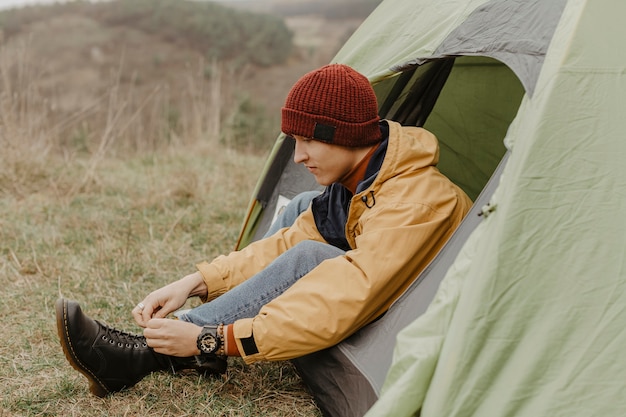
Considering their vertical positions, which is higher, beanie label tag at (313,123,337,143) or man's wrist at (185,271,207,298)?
beanie label tag at (313,123,337,143)

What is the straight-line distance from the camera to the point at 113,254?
3.45 metres

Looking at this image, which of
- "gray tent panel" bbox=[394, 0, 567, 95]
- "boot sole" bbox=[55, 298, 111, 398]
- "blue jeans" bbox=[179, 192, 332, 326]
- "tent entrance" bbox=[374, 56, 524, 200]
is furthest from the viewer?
"tent entrance" bbox=[374, 56, 524, 200]

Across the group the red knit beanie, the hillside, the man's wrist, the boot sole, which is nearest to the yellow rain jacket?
the red knit beanie

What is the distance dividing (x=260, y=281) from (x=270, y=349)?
261 mm

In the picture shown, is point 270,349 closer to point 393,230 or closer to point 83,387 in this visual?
point 393,230

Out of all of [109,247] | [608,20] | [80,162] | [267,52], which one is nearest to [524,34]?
[608,20]

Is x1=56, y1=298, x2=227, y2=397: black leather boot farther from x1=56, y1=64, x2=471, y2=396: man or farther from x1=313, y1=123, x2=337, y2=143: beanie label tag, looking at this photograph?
x1=313, y1=123, x2=337, y2=143: beanie label tag

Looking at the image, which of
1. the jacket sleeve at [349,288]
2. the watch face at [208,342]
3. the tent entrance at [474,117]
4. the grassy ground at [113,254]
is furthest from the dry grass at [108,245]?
the tent entrance at [474,117]

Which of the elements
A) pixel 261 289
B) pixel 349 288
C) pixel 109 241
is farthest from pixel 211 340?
pixel 109 241

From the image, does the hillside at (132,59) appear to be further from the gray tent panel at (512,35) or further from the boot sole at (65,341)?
the gray tent panel at (512,35)

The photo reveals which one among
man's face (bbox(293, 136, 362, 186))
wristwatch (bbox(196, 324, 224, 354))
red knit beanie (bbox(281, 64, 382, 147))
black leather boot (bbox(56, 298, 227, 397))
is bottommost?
black leather boot (bbox(56, 298, 227, 397))

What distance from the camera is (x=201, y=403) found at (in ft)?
6.94

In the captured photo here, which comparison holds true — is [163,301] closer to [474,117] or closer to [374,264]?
[374,264]

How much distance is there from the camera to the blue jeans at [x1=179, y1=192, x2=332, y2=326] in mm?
2043
